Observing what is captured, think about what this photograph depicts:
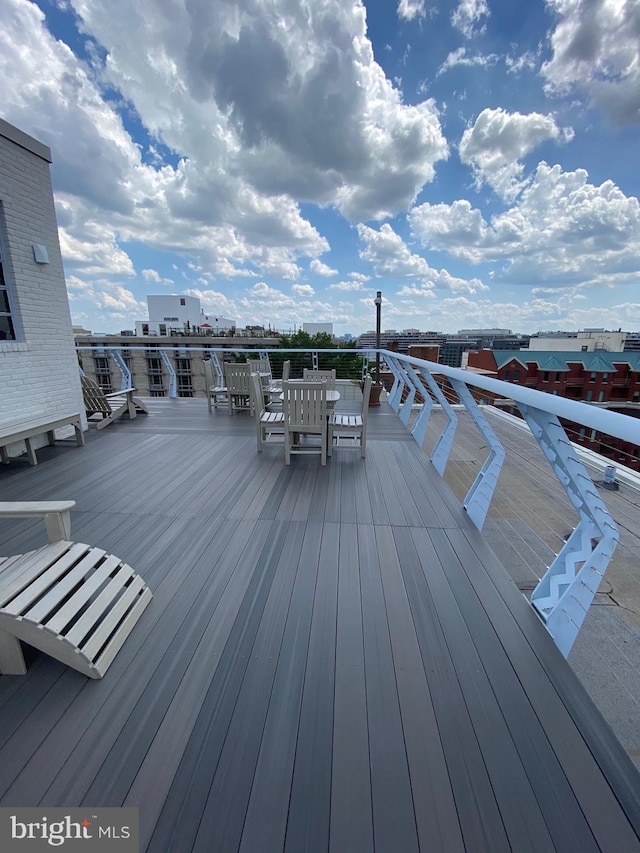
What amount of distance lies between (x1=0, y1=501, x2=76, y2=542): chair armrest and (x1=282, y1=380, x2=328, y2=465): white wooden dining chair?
6.61ft

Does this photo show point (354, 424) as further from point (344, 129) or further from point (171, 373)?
point (344, 129)

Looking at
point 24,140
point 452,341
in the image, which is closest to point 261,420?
point 24,140

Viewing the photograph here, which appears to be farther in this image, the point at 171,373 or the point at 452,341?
the point at 452,341

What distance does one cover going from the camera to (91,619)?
4.54ft

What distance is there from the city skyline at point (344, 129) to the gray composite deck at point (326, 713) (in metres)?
5.14

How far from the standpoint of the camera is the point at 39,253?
12.3 feet

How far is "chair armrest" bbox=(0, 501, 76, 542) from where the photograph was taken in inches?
55.5

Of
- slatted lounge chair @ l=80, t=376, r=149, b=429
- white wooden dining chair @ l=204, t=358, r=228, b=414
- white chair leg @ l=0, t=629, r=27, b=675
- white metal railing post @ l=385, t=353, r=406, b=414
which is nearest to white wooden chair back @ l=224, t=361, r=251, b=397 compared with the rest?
white wooden dining chair @ l=204, t=358, r=228, b=414

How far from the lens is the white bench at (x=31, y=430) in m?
3.17

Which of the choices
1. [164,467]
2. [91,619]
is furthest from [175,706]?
[164,467]

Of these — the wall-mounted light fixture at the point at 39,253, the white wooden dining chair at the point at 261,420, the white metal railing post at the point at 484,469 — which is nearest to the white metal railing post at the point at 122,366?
the wall-mounted light fixture at the point at 39,253

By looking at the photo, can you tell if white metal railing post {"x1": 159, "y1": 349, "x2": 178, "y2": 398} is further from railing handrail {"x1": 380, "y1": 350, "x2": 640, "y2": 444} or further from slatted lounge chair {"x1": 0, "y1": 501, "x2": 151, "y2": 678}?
railing handrail {"x1": 380, "y1": 350, "x2": 640, "y2": 444}

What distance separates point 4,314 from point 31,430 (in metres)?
1.32

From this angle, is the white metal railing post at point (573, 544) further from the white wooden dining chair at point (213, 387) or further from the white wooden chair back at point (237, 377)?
the white wooden dining chair at point (213, 387)
